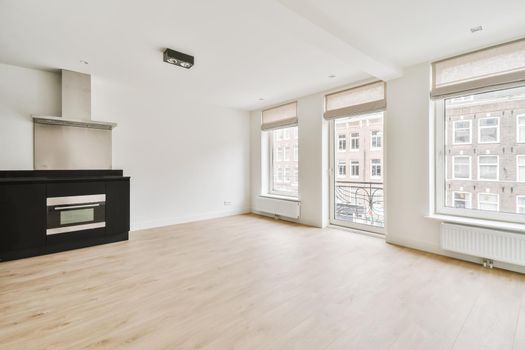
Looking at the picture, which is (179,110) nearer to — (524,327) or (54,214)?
(54,214)

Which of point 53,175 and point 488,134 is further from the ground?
point 488,134

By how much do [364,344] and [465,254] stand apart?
242 centimetres

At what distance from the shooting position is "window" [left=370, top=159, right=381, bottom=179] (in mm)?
4402

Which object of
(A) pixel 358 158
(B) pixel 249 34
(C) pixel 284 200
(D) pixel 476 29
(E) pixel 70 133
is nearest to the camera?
(D) pixel 476 29

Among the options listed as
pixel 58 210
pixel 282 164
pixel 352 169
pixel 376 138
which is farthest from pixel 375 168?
pixel 58 210

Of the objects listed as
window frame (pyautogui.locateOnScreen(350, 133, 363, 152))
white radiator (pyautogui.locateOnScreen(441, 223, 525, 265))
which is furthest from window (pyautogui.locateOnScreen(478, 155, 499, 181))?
window frame (pyautogui.locateOnScreen(350, 133, 363, 152))

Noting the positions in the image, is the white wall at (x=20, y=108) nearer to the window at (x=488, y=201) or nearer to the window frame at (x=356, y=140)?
the window frame at (x=356, y=140)

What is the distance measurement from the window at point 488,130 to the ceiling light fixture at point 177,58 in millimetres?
3938

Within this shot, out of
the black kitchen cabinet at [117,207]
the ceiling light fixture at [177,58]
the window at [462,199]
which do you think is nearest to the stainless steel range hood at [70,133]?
the black kitchen cabinet at [117,207]

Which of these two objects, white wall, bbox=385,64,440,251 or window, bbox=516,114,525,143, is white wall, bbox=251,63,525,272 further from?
window, bbox=516,114,525,143

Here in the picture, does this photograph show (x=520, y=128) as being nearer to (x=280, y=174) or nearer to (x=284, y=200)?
(x=284, y=200)

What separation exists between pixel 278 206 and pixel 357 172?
190cm

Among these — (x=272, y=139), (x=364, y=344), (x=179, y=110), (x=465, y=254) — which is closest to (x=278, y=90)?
(x=272, y=139)

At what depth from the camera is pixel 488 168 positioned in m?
3.12
